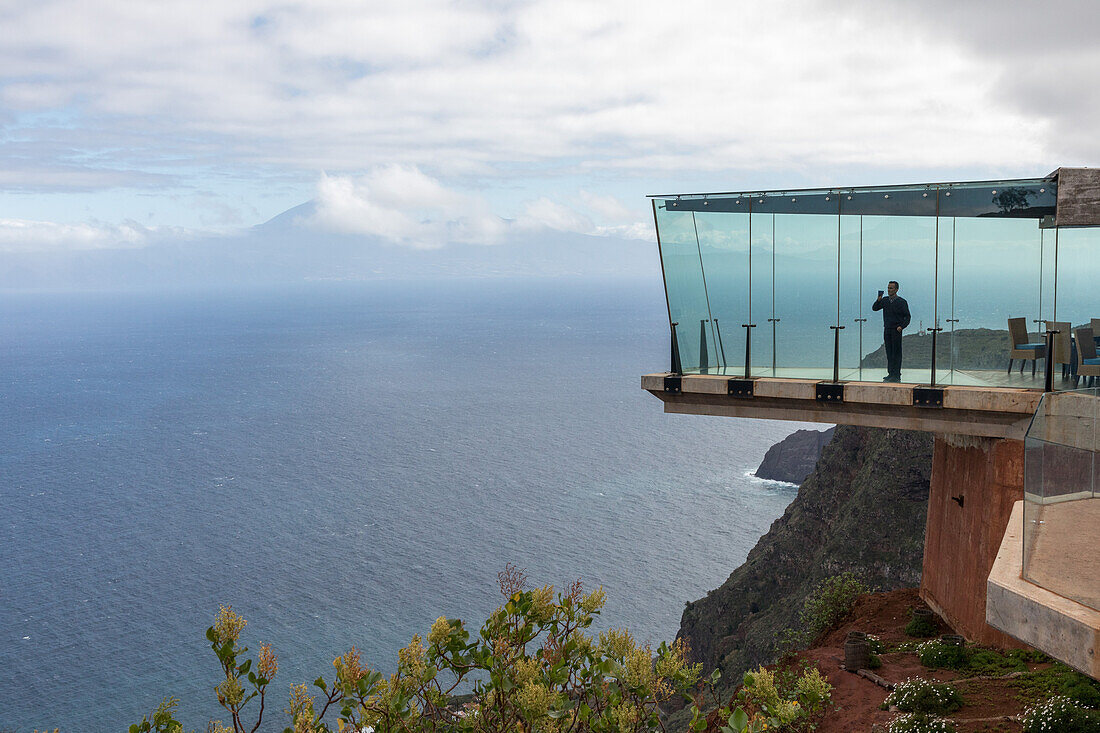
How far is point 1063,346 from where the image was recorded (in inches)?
680

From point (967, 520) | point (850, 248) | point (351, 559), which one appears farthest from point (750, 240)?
point (351, 559)

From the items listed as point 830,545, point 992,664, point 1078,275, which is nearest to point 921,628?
point 992,664

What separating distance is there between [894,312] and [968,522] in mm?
5308

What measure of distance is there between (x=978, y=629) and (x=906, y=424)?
497 cm

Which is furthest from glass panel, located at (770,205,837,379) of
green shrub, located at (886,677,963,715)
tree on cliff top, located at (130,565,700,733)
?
tree on cliff top, located at (130,565,700,733)

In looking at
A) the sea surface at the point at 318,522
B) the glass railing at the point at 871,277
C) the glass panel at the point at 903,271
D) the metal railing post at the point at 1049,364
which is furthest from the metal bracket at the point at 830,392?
the sea surface at the point at 318,522

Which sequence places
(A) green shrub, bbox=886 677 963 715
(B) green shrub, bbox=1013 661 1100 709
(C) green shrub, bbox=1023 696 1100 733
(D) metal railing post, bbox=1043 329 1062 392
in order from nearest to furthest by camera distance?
(C) green shrub, bbox=1023 696 1100 733 → (B) green shrub, bbox=1013 661 1100 709 → (A) green shrub, bbox=886 677 963 715 → (D) metal railing post, bbox=1043 329 1062 392

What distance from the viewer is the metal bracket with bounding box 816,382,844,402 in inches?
749

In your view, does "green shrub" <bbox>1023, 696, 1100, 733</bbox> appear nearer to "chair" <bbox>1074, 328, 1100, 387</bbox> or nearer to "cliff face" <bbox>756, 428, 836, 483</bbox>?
"chair" <bbox>1074, 328, 1100, 387</bbox>

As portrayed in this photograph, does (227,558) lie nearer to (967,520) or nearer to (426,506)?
(426,506)

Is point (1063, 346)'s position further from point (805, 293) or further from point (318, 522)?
point (318, 522)

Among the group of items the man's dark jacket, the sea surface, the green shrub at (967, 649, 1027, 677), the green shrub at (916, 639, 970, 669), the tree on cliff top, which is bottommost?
the sea surface

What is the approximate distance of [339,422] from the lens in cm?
13475

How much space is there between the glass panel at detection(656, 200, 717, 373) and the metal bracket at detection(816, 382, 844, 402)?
274cm
